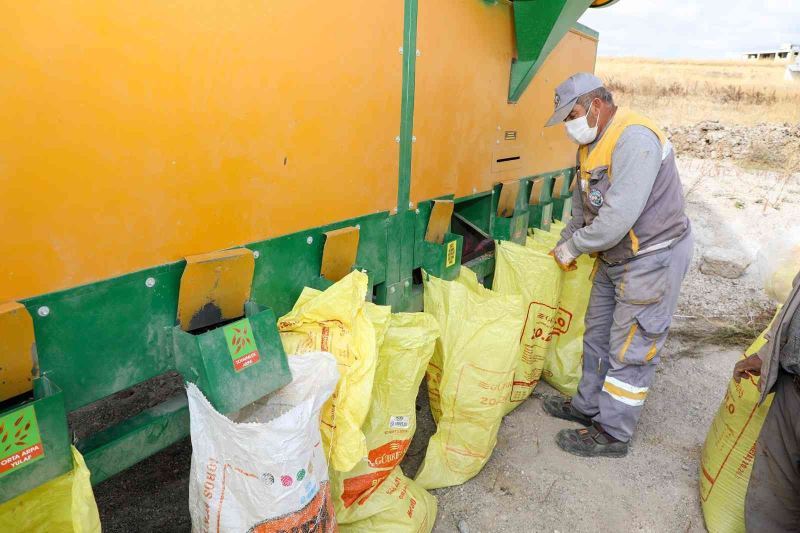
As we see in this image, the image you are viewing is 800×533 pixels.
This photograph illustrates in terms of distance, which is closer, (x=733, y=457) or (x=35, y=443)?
(x=35, y=443)

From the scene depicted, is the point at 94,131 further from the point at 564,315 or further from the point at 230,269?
the point at 564,315

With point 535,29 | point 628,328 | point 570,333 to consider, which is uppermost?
point 535,29

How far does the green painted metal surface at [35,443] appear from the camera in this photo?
104cm

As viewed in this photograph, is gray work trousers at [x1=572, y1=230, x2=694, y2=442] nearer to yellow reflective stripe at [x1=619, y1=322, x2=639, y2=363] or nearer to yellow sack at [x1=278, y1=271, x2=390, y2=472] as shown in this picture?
yellow reflective stripe at [x1=619, y1=322, x2=639, y2=363]

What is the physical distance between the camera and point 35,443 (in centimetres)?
107

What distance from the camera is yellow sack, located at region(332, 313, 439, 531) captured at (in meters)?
1.82

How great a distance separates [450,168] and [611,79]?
19.2 meters

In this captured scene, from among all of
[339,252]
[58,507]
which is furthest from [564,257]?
[58,507]

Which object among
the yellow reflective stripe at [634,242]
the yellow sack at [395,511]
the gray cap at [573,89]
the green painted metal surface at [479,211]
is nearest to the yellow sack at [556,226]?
the green painted metal surface at [479,211]

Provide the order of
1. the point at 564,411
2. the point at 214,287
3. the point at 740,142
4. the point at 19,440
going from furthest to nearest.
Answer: the point at 740,142 < the point at 564,411 < the point at 214,287 < the point at 19,440

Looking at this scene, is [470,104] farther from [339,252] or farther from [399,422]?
[399,422]

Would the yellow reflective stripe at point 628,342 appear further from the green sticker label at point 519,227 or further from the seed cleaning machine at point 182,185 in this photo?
the seed cleaning machine at point 182,185

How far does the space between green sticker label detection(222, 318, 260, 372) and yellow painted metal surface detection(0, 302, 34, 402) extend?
1.33ft

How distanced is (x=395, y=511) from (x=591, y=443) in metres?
1.11
